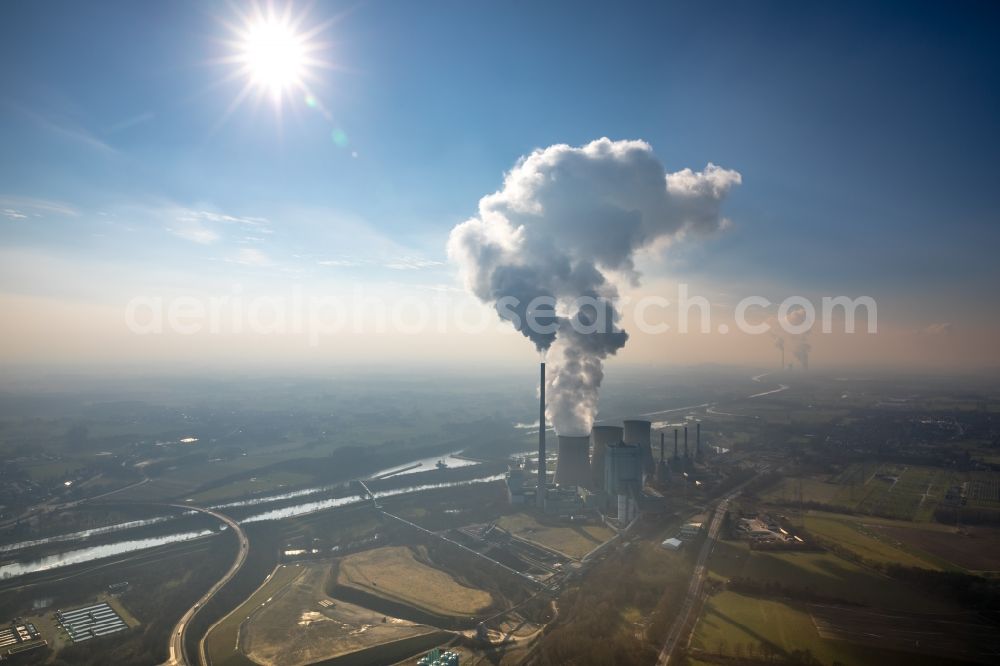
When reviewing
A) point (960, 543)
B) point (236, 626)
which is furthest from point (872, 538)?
point (236, 626)

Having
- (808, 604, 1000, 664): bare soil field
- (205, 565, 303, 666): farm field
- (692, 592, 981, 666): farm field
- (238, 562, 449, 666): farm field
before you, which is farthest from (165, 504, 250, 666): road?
(808, 604, 1000, 664): bare soil field

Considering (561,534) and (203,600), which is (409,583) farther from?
(561,534)

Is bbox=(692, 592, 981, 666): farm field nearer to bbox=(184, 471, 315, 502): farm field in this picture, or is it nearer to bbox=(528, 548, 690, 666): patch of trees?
bbox=(528, 548, 690, 666): patch of trees

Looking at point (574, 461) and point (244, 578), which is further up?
point (574, 461)

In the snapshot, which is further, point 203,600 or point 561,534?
point 561,534

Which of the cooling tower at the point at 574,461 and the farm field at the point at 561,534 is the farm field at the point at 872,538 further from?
the cooling tower at the point at 574,461

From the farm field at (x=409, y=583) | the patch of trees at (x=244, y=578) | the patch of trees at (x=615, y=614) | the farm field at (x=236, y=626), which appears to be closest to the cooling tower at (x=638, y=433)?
the patch of trees at (x=615, y=614)
